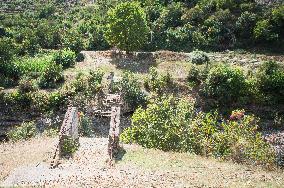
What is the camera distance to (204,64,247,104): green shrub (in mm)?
36844

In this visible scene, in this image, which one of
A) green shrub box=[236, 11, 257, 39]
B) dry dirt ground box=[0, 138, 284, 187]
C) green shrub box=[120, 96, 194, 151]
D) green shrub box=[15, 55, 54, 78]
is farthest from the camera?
green shrub box=[236, 11, 257, 39]

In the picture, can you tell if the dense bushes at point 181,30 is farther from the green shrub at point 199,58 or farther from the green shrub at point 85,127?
the green shrub at point 85,127

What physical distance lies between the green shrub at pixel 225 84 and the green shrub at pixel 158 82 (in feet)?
10.7

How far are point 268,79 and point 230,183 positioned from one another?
70.3 feet

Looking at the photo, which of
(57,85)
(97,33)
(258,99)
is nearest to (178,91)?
(258,99)

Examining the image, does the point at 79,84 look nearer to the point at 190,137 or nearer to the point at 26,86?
the point at 26,86

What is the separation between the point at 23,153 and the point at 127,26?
22.1 metres

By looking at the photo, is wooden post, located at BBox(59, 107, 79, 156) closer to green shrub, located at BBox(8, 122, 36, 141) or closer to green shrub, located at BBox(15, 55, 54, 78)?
green shrub, located at BBox(8, 122, 36, 141)

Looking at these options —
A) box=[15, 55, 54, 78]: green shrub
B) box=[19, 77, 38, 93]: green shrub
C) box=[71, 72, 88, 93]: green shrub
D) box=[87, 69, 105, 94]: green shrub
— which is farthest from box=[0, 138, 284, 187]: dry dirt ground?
box=[15, 55, 54, 78]: green shrub

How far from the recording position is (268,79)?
37.6 metres

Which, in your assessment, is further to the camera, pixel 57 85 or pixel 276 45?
pixel 276 45

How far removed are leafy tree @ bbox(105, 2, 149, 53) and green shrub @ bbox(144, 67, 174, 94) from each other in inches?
184

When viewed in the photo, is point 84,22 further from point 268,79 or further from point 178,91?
point 268,79

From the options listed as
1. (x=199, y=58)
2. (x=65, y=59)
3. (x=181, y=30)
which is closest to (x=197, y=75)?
(x=199, y=58)
